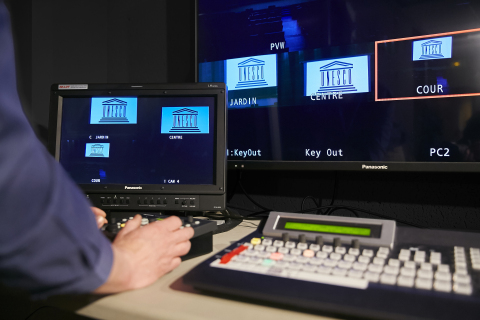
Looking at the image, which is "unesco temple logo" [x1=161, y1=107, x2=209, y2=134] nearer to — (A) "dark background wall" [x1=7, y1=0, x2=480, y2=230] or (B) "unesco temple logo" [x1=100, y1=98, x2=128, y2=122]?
(B) "unesco temple logo" [x1=100, y1=98, x2=128, y2=122]

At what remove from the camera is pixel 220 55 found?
101 cm

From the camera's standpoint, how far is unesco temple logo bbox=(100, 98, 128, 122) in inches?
34.4

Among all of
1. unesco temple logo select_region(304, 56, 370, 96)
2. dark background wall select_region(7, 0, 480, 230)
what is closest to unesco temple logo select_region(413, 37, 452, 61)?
unesco temple logo select_region(304, 56, 370, 96)

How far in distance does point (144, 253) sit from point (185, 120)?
45 centimetres

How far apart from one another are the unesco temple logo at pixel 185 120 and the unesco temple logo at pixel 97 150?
0.51 ft

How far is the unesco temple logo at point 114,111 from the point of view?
875 millimetres

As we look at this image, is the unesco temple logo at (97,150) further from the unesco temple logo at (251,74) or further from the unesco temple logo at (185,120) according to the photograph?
the unesco temple logo at (251,74)

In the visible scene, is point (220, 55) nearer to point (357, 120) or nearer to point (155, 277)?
point (357, 120)

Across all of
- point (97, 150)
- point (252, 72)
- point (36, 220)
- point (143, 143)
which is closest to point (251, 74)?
point (252, 72)

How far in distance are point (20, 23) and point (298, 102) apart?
2.98 feet

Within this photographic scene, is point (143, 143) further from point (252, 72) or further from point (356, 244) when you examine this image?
point (356, 244)

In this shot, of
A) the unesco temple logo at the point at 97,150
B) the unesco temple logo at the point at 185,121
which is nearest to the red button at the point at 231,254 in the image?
the unesco temple logo at the point at 185,121

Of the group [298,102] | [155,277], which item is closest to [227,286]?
[155,277]

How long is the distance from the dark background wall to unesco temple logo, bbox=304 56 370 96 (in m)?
0.24
